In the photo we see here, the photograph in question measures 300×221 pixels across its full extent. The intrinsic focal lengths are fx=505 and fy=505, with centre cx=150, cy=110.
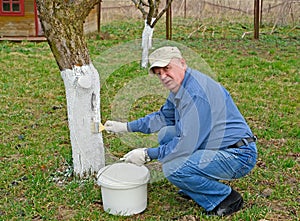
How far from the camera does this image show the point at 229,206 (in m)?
3.81

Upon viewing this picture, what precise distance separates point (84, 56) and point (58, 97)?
11.9 ft

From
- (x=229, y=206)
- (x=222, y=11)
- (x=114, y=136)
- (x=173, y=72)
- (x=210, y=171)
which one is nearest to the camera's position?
(x=173, y=72)

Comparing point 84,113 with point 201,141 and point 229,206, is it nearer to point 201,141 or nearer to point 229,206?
point 201,141

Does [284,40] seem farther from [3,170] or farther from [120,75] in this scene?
[3,170]

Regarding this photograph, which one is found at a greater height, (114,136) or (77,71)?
(77,71)

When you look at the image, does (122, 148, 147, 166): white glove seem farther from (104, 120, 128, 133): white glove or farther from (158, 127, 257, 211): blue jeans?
(104, 120, 128, 133): white glove

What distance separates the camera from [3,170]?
4.75m

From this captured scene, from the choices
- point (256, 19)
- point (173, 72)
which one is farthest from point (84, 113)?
point (256, 19)

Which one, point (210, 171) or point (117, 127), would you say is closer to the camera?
point (210, 171)

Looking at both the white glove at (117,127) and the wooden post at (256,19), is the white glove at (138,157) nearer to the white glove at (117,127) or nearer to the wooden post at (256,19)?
the white glove at (117,127)

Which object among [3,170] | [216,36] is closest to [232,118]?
[3,170]

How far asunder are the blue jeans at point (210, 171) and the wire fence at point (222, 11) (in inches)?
508

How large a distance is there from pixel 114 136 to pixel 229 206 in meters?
2.26

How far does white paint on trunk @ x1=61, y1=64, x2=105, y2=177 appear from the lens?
4.12 m
